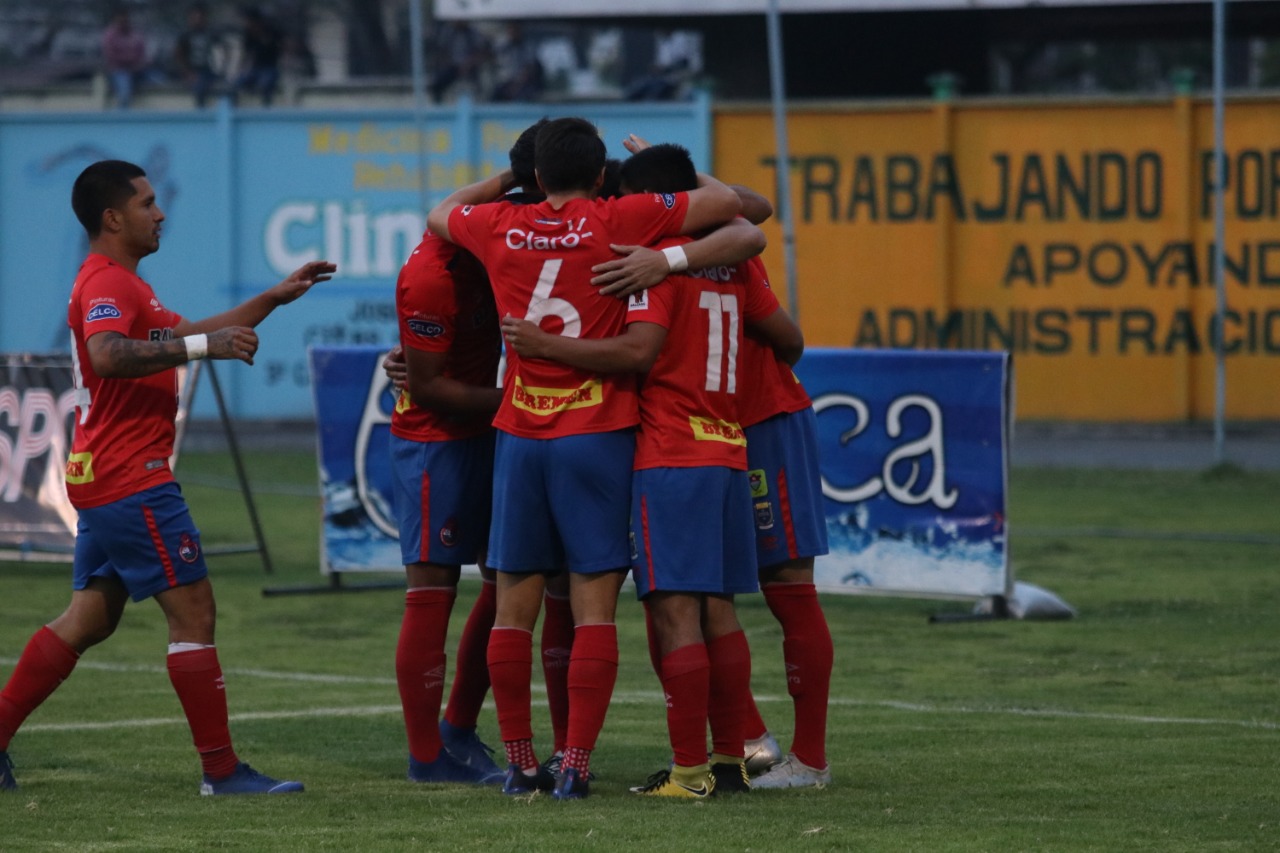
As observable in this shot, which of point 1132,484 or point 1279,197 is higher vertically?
point 1279,197

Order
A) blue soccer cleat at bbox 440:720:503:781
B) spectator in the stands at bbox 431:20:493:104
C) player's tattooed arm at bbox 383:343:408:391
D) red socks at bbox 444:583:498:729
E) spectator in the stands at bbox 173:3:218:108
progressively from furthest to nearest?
spectator in the stands at bbox 173:3:218:108 → spectator in the stands at bbox 431:20:493:104 → red socks at bbox 444:583:498:729 → blue soccer cleat at bbox 440:720:503:781 → player's tattooed arm at bbox 383:343:408:391

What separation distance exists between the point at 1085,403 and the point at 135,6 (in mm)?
32480

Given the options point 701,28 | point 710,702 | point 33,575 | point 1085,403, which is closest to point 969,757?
point 710,702

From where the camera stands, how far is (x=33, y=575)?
544 inches

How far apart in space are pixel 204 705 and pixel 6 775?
2.38 feet

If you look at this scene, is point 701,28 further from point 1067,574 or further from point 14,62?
point 14,62

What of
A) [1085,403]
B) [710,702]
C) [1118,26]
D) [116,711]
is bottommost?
[1085,403]

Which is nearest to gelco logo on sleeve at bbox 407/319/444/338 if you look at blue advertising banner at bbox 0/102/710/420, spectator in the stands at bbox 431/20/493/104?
blue advertising banner at bbox 0/102/710/420

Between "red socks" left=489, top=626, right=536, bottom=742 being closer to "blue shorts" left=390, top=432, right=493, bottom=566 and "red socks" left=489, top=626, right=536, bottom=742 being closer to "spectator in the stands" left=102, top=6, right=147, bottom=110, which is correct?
"blue shorts" left=390, top=432, right=493, bottom=566

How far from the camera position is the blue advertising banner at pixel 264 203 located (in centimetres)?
2727

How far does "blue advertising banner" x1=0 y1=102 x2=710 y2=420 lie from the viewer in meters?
27.3

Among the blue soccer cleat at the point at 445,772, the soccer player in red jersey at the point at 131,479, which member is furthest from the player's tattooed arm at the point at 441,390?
the blue soccer cleat at the point at 445,772

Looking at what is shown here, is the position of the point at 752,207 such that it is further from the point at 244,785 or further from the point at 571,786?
the point at 244,785

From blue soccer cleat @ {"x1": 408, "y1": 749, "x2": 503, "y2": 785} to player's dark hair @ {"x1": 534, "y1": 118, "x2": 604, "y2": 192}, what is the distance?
203cm
